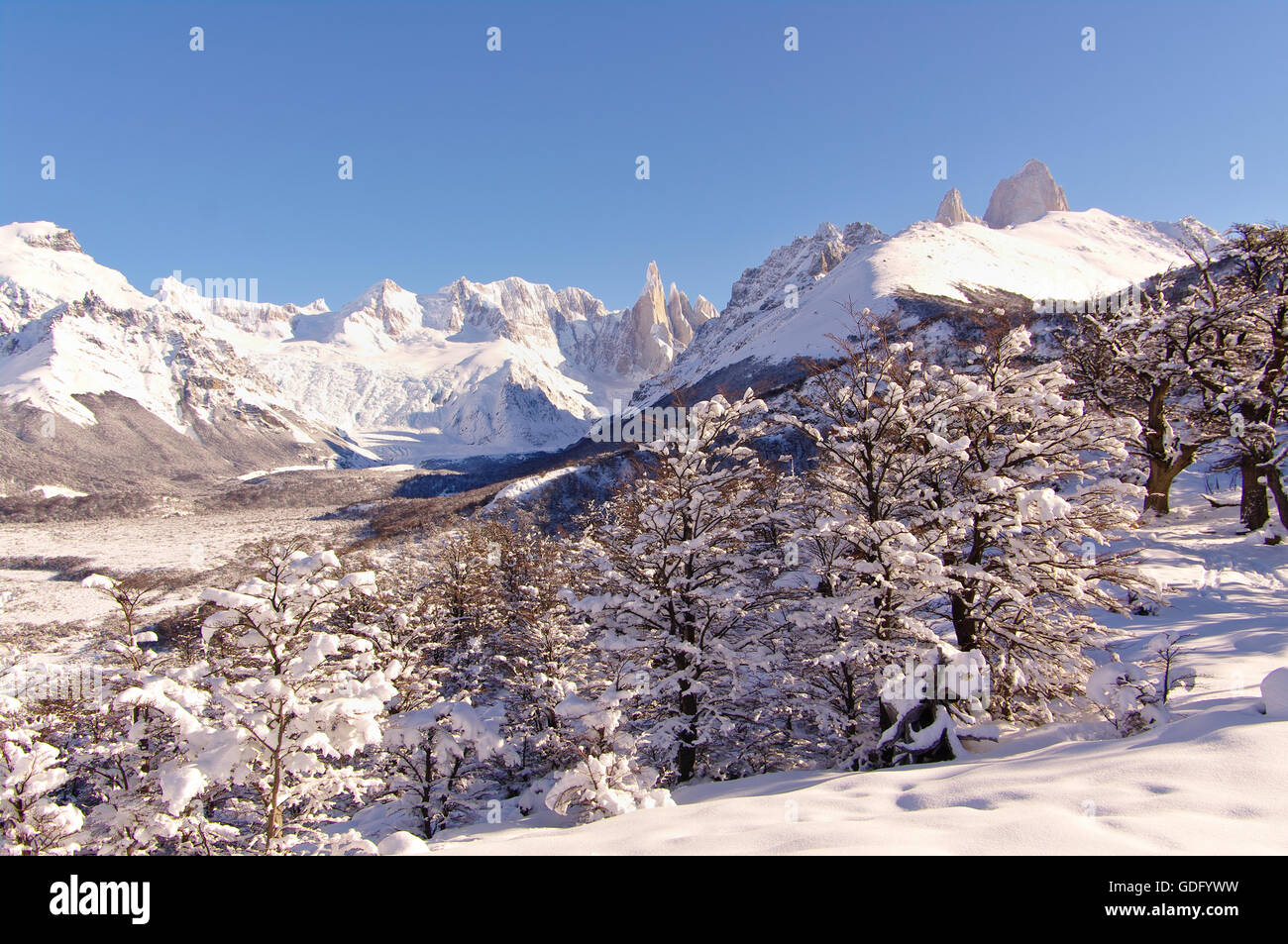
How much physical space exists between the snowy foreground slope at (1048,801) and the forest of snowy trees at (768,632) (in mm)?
A: 926

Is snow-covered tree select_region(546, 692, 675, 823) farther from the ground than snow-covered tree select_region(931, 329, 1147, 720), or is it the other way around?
snow-covered tree select_region(931, 329, 1147, 720)

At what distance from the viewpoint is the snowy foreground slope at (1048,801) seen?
3.85 metres

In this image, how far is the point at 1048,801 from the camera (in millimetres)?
4664

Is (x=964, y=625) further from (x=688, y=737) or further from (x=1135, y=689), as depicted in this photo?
(x=688, y=737)

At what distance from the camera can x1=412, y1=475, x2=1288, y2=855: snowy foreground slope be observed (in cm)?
385

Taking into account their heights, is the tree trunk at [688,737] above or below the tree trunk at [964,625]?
below

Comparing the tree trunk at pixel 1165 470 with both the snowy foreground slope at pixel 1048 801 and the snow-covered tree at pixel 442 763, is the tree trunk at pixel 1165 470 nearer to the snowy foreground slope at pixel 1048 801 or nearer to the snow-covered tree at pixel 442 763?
the snowy foreground slope at pixel 1048 801

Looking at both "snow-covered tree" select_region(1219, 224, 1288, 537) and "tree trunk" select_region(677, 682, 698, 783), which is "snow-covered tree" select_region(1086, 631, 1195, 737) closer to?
"tree trunk" select_region(677, 682, 698, 783)

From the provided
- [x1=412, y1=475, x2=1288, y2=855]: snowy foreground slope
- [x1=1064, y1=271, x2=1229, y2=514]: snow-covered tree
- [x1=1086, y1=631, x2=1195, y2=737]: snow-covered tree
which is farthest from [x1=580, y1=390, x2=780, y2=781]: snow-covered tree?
[x1=1064, y1=271, x2=1229, y2=514]: snow-covered tree

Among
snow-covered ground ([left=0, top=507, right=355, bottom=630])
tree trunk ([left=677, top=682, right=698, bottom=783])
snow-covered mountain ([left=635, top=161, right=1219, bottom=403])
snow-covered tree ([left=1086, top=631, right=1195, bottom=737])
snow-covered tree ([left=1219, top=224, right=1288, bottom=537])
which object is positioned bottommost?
snow-covered ground ([left=0, top=507, right=355, bottom=630])

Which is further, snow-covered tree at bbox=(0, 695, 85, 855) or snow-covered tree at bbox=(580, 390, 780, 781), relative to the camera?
snow-covered tree at bbox=(580, 390, 780, 781)

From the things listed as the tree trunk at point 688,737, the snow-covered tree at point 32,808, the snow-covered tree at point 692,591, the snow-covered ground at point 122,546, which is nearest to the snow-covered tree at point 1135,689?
the snow-covered tree at point 692,591

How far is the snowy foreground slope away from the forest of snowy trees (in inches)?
36.5
